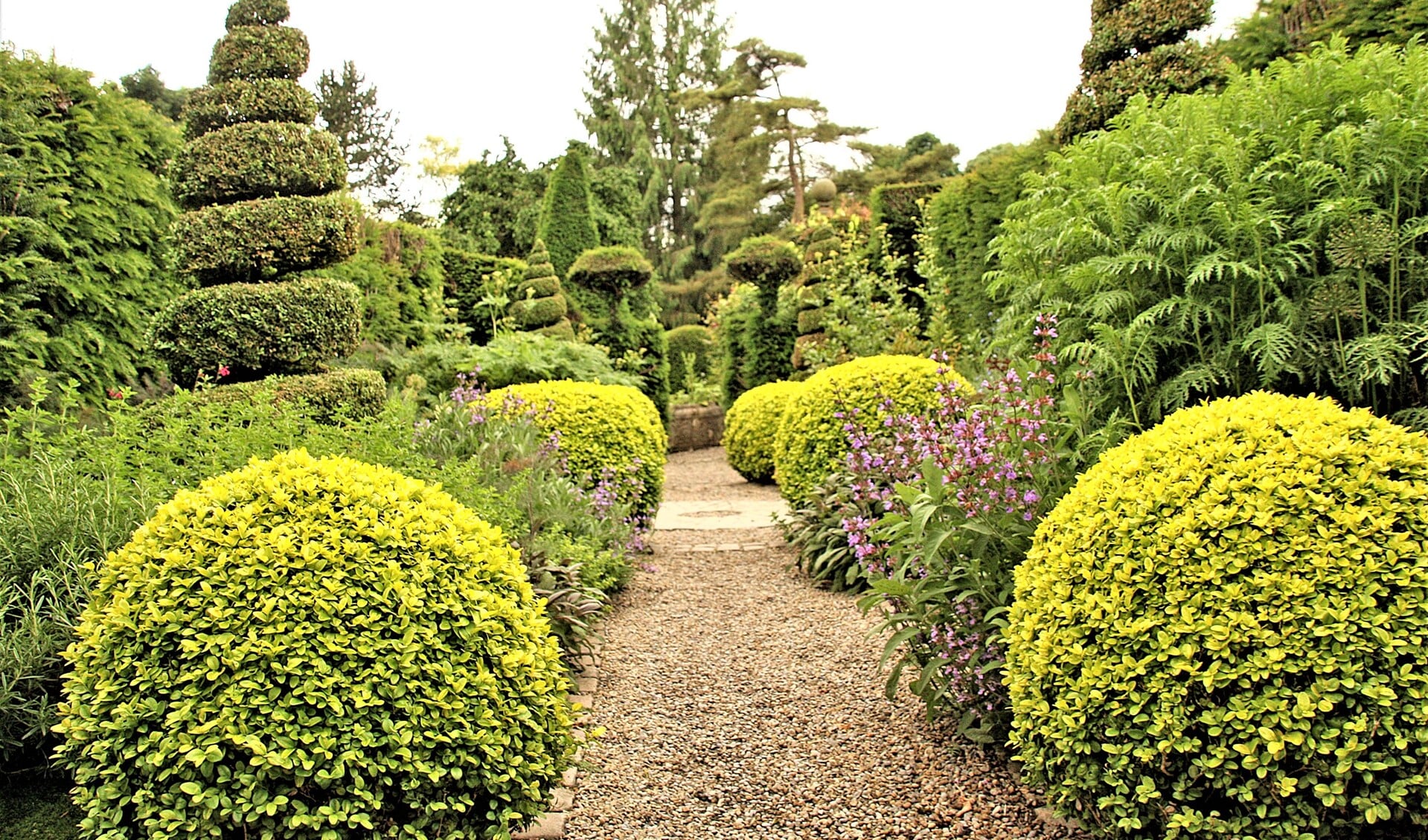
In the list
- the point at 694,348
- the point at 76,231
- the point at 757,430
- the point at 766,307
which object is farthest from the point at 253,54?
the point at 694,348

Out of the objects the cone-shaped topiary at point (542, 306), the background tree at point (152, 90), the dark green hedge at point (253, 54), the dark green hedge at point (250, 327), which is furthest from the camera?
the background tree at point (152, 90)

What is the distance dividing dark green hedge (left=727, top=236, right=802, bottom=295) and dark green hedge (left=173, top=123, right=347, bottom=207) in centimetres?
839

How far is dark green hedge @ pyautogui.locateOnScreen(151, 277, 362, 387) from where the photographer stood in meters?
5.21

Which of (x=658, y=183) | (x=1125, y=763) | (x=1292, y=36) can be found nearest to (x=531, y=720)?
(x=1125, y=763)

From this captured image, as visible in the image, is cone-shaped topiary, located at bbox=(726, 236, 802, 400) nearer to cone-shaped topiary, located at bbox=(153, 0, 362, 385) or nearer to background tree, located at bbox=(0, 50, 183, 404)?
background tree, located at bbox=(0, 50, 183, 404)

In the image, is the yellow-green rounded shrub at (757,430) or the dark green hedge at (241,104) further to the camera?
the yellow-green rounded shrub at (757,430)

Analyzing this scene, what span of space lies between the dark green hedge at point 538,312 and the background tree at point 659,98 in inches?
656

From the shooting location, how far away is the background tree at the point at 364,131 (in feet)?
102

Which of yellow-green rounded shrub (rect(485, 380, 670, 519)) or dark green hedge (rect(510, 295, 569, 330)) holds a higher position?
dark green hedge (rect(510, 295, 569, 330))

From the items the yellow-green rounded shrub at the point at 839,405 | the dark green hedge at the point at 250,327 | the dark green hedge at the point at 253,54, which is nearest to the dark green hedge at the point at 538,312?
the yellow-green rounded shrub at the point at 839,405

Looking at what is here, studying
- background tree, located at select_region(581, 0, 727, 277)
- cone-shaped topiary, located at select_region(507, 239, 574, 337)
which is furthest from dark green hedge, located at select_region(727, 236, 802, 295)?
background tree, located at select_region(581, 0, 727, 277)

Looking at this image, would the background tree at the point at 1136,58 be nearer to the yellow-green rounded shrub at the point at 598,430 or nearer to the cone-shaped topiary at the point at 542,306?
the yellow-green rounded shrub at the point at 598,430

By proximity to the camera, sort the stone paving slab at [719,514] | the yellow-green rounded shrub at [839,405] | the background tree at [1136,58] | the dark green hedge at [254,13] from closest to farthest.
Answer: the dark green hedge at [254,13]
the yellow-green rounded shrub at [839,405]
the background tree at [1136,58]
the stone paving slab at [719,514]

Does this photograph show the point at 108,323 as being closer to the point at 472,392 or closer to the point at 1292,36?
the point at 472,392
